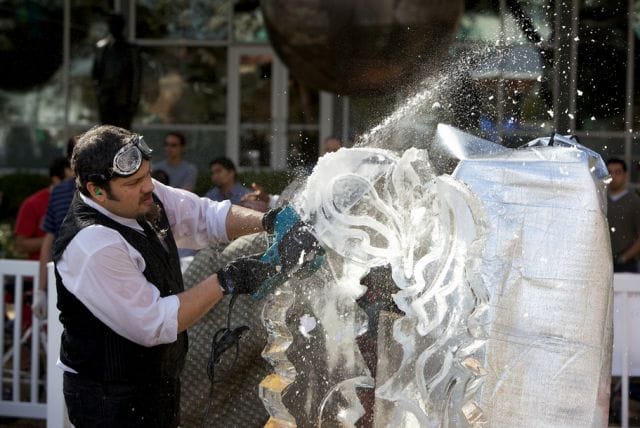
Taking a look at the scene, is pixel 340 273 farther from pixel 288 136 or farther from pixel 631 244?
pixel 288 136

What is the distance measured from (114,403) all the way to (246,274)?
0.65 meters

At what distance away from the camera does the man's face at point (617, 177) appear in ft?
26.9

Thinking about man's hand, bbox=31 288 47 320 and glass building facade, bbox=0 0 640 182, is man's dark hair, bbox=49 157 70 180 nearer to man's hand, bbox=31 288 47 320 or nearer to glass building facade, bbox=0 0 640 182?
man's hand, bbox=31 288 47 320

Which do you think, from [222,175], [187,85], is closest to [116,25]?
[222,175]

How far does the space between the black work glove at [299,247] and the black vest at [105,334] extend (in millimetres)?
574

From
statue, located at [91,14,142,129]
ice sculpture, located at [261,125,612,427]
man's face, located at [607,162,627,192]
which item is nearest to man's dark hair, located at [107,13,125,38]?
statue, located at [91,14,142,129]

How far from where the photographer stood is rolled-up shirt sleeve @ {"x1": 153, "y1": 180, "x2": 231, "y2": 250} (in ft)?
12.3

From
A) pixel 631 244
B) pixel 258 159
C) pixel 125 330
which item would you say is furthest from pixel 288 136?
pixel 125 330

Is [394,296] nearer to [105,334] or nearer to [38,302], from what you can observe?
[105,334]

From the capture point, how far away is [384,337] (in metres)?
3.08

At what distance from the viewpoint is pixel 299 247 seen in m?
2.93

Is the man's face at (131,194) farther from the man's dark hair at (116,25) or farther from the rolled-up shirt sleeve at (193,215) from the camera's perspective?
the man's dark hair at (116,25)

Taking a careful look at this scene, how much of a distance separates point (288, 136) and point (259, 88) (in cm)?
72

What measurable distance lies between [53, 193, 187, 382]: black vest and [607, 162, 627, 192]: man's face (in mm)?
5483
